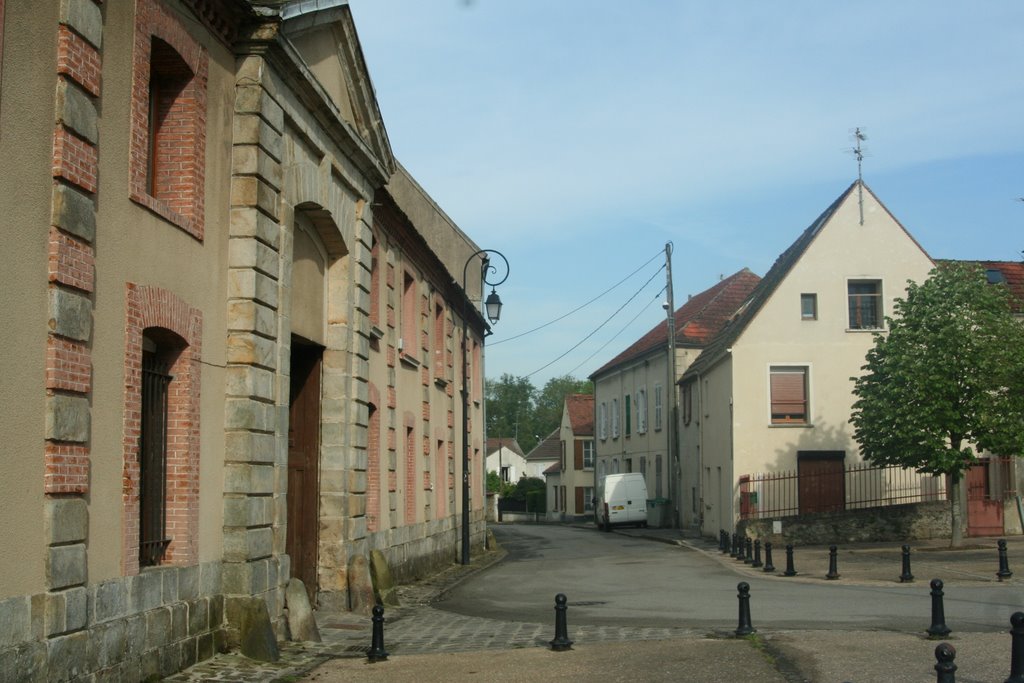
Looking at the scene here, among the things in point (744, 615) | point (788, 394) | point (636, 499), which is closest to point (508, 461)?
point (636, 499)

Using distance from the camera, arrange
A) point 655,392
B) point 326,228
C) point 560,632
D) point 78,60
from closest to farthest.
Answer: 1. point 78,60
2. point 560,632
3. point 326,228
4. point 655,392

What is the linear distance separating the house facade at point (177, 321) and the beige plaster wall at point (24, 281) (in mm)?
17

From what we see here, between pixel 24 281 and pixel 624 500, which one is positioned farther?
pixel 624 500

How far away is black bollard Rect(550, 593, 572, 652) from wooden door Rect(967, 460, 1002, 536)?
80.4 feet

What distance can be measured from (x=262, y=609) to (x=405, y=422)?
37.4 ft

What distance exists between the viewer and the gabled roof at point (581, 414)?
237 feet

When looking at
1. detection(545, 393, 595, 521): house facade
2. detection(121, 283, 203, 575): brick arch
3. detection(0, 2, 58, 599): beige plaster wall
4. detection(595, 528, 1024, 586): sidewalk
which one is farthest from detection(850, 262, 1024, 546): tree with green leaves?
detection(545, 393, 595, 521): house facade

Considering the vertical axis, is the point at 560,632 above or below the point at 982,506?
below

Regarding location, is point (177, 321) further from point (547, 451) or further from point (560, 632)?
point (547, 451)

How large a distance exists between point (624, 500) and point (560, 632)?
35.0m

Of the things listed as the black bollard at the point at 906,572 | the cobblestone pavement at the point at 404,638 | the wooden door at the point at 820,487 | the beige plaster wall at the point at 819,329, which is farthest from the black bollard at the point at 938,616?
the beige plaster wall at the point at 819,329

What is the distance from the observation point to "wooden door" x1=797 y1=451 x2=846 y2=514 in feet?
109

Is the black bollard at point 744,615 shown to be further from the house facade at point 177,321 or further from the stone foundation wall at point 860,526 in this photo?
the stone foundation wall at point 860,526

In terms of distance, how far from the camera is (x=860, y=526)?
3131 cm
